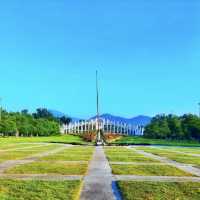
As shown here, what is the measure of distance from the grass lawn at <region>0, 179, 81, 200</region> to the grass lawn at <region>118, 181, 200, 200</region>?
112cm

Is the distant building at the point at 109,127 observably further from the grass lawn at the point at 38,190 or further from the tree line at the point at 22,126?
the grass lawn at the point at 38,190

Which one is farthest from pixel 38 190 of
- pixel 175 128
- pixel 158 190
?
pixel 175 128

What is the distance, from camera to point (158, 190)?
8.29 m

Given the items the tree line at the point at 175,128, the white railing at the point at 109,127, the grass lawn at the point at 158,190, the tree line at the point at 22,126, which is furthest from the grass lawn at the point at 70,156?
the white railing at the point at 109,127

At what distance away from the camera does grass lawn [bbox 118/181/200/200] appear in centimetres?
764

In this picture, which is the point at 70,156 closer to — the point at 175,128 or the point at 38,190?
the point at 38,190

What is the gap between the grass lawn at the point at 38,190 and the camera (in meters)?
7.34

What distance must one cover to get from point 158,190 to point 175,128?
5823cm

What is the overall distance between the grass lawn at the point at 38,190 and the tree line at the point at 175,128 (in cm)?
5276

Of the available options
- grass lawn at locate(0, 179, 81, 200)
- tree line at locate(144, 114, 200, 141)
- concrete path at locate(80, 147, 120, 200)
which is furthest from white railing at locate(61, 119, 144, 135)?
grass lawn at locate(0, 179, 81, 200)

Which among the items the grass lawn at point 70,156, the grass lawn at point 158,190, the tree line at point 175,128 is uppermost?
the tree line at point 175,128

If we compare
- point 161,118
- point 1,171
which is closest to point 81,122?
point 161,118

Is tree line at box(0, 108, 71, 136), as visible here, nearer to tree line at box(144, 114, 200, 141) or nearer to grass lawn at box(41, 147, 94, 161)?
tree line at box(144, 114, 200, 141)

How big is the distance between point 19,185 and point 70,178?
168 centimetres
